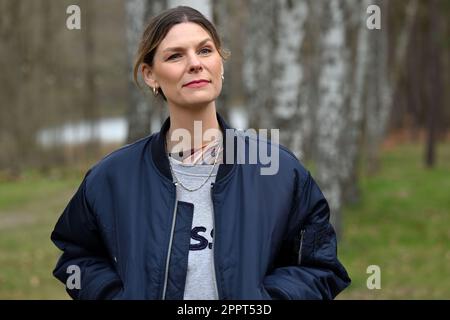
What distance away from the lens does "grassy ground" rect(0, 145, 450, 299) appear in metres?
11.0

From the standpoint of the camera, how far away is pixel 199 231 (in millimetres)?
3111

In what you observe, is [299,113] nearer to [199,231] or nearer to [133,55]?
[133,55]

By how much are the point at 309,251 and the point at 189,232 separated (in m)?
0.44

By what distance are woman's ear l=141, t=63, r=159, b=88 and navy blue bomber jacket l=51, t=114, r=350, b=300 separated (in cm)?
17

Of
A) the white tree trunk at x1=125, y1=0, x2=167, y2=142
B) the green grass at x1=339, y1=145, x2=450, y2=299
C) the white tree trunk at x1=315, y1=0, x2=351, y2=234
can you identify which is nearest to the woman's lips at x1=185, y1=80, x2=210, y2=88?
the green grass at x1=339, y1=145, x2=450, y2=299

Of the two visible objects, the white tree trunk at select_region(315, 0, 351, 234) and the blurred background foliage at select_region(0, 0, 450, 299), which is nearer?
the blurred background foliage at select_region(0, 0, 450, 299)

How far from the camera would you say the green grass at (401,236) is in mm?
11031

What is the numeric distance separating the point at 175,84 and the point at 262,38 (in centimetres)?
1817

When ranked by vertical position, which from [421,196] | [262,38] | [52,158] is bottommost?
[52,158]

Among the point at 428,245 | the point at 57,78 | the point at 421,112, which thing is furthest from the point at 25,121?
the point at 428,245

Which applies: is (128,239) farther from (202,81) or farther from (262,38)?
(262,38)

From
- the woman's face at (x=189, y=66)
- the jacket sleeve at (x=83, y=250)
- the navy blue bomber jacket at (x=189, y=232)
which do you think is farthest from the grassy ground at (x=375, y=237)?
the woman's face at (x=189, y=66)

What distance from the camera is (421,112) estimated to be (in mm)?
42031

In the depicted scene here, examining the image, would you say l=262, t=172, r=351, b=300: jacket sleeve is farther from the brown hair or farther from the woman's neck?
the brown hair
